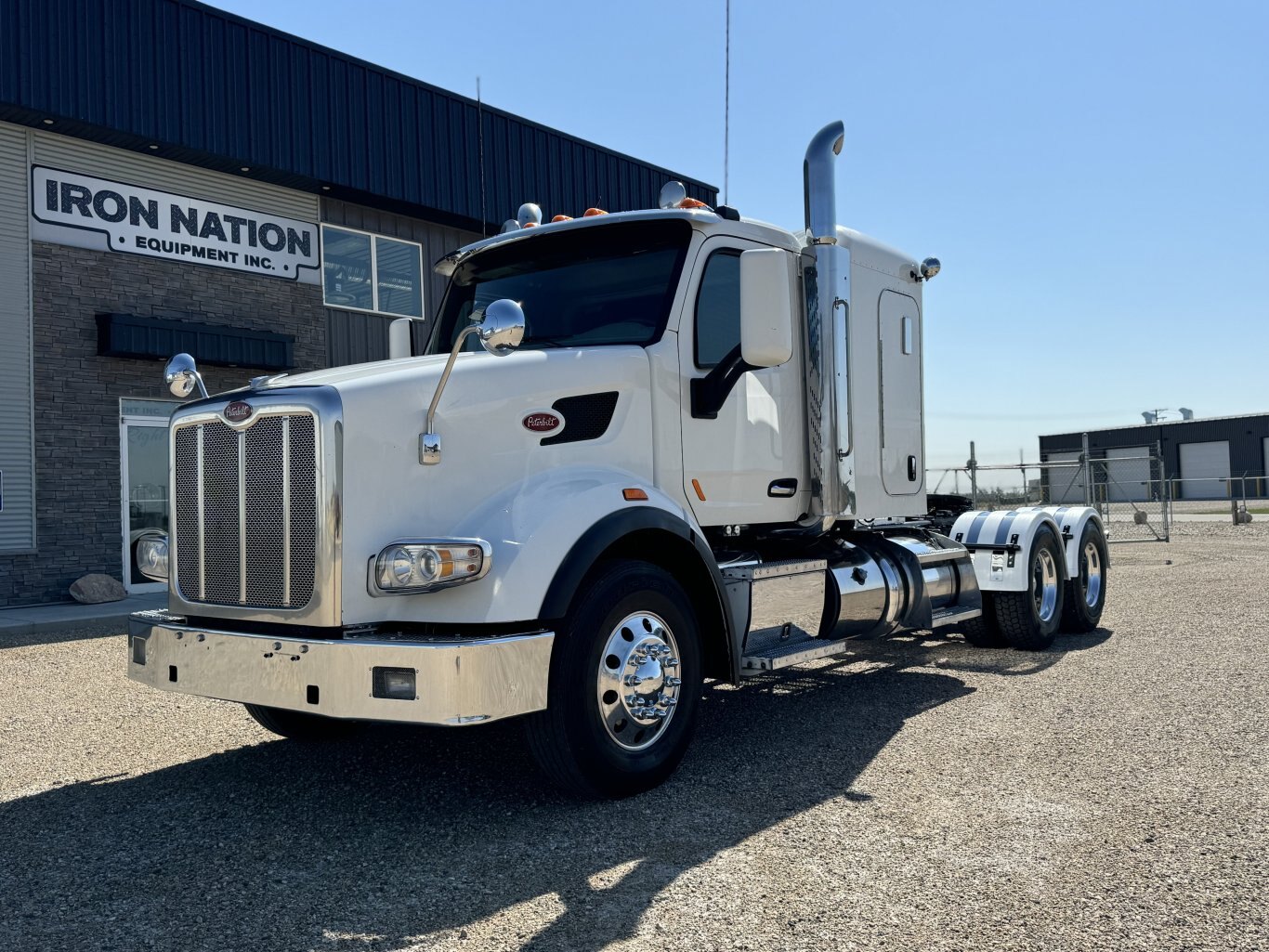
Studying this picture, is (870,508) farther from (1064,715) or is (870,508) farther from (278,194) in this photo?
(278,194)

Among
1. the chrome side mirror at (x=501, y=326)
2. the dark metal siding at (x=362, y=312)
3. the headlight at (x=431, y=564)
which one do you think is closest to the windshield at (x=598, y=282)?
the chrome side mirror at (x=501, y=326)

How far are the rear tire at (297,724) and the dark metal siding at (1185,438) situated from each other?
5019 centimetres

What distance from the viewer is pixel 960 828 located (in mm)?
3967

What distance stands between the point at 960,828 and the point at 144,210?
43.3 feet

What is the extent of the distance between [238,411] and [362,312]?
12541mm

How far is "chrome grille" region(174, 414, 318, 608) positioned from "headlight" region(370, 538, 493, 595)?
1.15ft

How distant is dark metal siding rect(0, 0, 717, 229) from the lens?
12.2 m

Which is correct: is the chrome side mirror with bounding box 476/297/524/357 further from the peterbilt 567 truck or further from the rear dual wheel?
the rear dual wheel

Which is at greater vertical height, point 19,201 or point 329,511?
point 19,201

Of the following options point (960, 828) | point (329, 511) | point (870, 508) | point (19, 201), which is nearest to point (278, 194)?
point (19, 201)

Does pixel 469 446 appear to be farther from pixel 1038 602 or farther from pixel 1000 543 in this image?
pixel 1038 602

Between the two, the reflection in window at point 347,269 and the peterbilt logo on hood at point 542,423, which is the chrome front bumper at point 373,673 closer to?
the peterbilt logo on hood at point 542,423

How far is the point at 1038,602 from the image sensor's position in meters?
8.47

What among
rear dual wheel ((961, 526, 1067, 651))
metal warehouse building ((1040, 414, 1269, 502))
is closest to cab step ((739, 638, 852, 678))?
rear dual wheel ((961, 526, 1067, 651))
